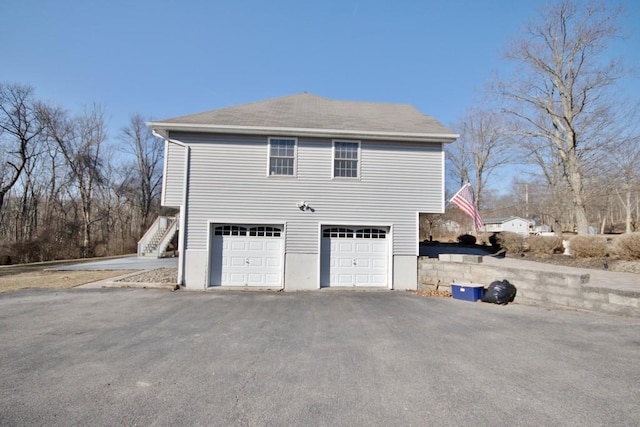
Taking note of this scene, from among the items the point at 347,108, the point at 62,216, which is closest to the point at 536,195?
the point at 347,108

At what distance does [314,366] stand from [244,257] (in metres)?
7.12

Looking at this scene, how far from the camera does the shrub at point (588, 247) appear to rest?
1317 centimetres

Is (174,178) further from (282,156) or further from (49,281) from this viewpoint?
(49,281)

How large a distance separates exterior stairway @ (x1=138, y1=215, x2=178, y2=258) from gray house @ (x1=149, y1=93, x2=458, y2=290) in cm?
1263

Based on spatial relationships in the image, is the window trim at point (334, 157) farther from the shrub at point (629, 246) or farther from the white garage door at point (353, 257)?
the shrub at point (629, 246)

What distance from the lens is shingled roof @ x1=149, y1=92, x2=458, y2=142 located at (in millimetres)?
11133

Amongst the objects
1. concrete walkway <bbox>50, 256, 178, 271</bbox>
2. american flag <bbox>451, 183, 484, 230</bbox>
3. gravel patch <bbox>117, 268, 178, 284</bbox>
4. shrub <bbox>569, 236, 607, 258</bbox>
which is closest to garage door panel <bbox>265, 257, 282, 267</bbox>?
gravel patch <bbox>117, 268, 178, 284</bbox>

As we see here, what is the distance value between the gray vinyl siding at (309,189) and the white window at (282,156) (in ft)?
0.69

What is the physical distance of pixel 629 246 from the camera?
12.0 m

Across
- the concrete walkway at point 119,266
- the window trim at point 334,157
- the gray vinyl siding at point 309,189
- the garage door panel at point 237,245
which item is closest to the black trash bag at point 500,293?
the gray vinyl siding at point 309,189

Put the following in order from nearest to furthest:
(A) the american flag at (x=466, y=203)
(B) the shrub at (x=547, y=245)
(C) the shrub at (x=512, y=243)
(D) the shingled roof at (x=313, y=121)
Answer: (D) the shingled roof at (x=313, y=121) < (A) the american flag at (x=466, y=203) < (B) the shrub at (x=547, y=245) < (C) the shrub at (x=512, y=243)

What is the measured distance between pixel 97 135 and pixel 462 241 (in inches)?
1451

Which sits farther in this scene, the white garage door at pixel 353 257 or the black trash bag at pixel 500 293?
the white garage door at pixel 353 257

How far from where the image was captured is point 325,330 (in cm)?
655
